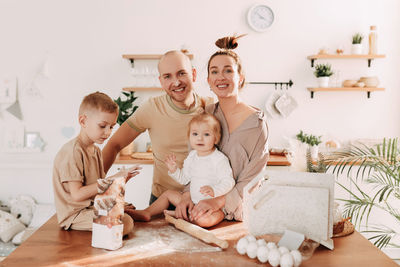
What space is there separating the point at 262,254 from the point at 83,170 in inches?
29.9

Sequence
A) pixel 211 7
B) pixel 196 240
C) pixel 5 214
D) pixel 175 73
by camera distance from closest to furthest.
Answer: pixel 196 240 < pixel 175 73 < pixel 5 214 < pixel 211 7

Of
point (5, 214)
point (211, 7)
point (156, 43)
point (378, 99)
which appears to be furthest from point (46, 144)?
point (378, 99)

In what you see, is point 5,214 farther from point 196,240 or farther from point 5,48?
point 196,240

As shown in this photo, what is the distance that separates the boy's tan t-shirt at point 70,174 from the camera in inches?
51.7

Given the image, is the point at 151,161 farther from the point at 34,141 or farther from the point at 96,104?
the point at 96,104

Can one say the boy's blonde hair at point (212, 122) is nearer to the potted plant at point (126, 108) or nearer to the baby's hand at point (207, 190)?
the baby's hand at point (207, 190)

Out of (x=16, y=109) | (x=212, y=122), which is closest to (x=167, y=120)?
(x=212, y=122)

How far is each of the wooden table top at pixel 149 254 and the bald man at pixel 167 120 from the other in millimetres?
558

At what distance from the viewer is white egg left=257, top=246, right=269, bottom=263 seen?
1104mm

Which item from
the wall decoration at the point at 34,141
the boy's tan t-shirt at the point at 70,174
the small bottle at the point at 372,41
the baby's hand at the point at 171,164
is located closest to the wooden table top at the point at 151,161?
the wall decoration at the point at 34,141

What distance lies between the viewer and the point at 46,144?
4.02 metres

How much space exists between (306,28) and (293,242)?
325cm

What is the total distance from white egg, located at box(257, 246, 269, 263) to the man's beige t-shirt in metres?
0.85

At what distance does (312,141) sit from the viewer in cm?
366
